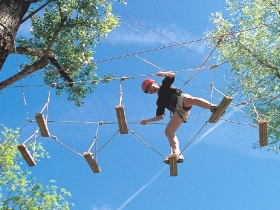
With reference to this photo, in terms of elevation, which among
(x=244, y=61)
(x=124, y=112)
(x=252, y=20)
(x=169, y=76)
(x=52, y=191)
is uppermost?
(x=252, y=20)

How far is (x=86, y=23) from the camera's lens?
949cm

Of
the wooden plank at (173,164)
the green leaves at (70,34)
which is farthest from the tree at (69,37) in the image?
the wooden plank at (173,164)

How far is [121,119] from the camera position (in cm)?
580

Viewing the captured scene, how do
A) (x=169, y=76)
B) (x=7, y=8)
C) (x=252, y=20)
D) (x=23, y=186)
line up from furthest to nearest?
(x=23, y=186), (x=252, y=20), (x=7, y=8), (x=169, y=76)

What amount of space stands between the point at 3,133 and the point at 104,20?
26.8 ft

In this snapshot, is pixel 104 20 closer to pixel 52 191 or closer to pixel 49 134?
pixel 49 134

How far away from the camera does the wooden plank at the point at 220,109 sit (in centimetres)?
542

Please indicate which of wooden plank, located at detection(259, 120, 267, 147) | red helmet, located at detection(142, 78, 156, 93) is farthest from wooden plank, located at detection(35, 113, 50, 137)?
wooden plank, located at detection(259, 120, 267, 147)

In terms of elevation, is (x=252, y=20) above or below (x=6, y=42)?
above

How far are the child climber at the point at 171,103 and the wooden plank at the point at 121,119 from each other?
0.61 m

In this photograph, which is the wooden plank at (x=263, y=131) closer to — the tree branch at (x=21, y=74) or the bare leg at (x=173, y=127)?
the bare leg at (x=173, y=127)

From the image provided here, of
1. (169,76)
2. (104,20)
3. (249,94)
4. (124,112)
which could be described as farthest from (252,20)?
(124,112)

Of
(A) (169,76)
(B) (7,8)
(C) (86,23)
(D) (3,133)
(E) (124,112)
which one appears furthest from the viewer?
(D) (3,133)

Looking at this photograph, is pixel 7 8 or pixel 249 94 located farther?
pixel 249 94
